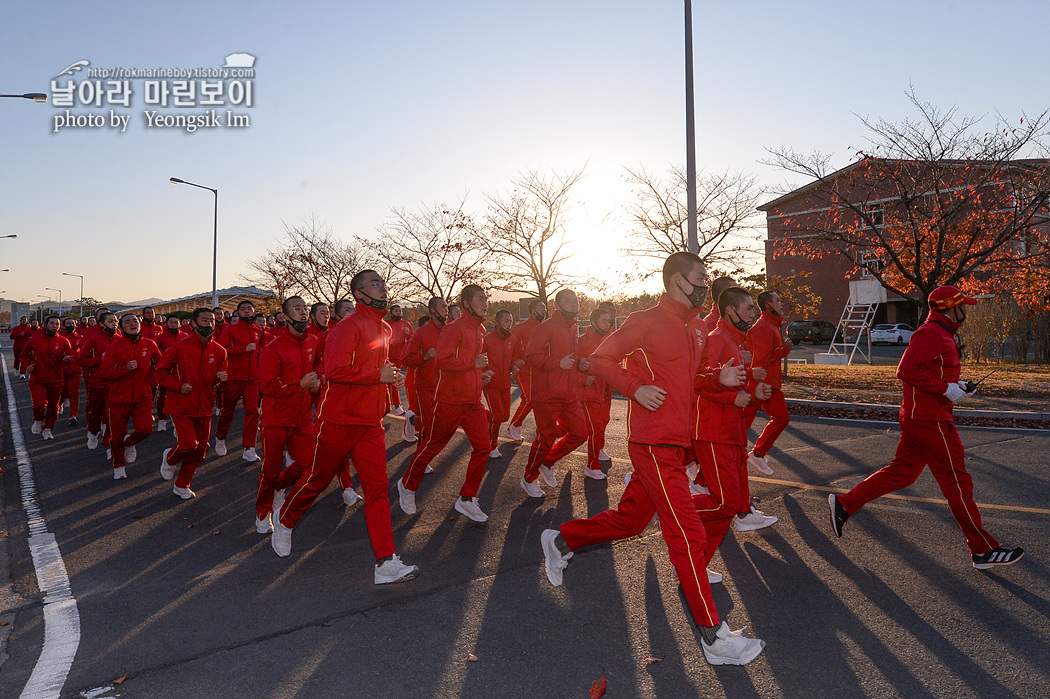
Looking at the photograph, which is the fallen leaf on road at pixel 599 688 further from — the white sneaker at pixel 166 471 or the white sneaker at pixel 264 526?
the white sneaker at pixel 166 471

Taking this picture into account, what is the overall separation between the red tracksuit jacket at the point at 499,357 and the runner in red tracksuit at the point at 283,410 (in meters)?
3.00

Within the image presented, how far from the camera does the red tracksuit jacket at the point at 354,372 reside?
4762mm

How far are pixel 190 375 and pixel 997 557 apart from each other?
7.46 m

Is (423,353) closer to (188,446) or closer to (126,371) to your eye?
(188,446)

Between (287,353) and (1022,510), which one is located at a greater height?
(287,353)

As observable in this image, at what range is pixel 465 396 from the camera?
6.30 meters

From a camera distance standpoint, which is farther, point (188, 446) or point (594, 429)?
point (594, 429)

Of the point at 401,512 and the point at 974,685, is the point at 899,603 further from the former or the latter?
the point at 401,512

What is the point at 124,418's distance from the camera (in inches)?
344

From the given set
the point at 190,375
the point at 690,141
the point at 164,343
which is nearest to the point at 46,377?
the point at 164,343

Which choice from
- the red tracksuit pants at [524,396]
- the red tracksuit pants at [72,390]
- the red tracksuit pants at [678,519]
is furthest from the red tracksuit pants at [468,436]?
the red tracksuit pants at [72,390]

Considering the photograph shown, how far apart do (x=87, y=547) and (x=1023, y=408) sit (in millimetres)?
13642

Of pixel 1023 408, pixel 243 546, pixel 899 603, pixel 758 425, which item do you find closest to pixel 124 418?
pixel 243 546

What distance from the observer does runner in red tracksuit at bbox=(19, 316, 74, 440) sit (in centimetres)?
1233
